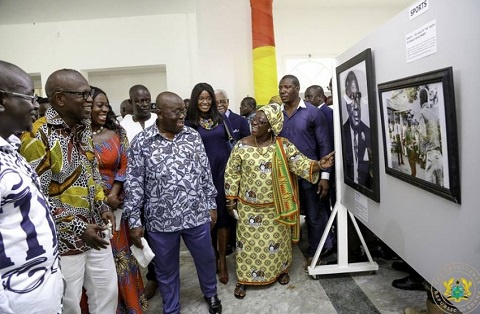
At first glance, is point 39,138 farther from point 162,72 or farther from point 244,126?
point 162,72

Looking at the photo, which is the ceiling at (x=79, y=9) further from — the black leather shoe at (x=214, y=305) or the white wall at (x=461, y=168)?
the black leather shoe at (x=214, y=305)

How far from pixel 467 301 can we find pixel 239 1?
518 cm

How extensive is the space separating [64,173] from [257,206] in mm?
1488

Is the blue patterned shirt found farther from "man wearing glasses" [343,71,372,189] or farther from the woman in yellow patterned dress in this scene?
"man wearing glasses" [343,71,372,189]

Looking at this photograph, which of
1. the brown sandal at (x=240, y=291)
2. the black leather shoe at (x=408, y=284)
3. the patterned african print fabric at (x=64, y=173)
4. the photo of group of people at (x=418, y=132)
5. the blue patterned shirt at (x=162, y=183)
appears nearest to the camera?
the photo of group of people at (x=418, y=132)

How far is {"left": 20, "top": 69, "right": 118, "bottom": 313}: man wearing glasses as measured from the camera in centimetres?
154

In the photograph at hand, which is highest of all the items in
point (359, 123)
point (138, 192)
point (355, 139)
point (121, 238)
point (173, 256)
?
point (359, 123)

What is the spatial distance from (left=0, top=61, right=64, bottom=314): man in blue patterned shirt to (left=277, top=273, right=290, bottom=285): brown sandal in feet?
6.69

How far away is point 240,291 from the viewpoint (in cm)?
269

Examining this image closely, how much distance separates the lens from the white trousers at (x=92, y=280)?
1.66 m

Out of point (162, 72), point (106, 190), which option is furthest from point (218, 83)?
point (106, 190)

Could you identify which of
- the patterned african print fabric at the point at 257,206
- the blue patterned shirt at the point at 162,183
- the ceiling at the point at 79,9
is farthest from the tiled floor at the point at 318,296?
the ceiling at the point at 79,9

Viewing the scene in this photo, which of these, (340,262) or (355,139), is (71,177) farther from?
(340,262)

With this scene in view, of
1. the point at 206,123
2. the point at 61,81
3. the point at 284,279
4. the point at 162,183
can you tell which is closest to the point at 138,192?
the point at 162,183
